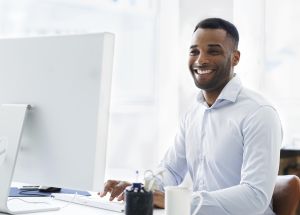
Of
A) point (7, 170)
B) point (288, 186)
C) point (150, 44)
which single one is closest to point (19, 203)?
point (7, 170)

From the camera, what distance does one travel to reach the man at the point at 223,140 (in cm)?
148

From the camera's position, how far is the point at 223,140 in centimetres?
169

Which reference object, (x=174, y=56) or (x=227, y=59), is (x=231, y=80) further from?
(x=174, y=56)

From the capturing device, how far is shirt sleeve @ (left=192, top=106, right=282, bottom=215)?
4.64ft

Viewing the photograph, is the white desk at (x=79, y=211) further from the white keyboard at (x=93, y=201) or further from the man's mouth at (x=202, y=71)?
the man's mouth at (x=202, y=71)

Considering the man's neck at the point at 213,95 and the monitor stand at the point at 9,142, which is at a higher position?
the man's neck at the point at 213,95

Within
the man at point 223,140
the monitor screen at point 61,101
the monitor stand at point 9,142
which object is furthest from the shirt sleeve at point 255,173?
the monitor stand at point 9,142

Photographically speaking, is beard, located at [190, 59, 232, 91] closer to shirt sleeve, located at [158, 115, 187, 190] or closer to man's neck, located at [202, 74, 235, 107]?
man's neck, located at [202, 74, 235, 107]

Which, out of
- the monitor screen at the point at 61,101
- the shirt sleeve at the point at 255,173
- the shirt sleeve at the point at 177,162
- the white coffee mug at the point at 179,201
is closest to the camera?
the white coffee mug at the point at 179,201

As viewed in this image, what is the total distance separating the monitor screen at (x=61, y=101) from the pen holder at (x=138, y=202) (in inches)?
6.4

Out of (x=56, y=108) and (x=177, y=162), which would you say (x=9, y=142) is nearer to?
(x=56, y=108)

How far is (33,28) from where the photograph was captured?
2941 mm

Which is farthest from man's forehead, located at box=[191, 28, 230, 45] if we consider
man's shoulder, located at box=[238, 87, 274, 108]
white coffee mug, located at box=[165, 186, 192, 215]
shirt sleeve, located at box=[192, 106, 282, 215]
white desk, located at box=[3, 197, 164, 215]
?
white coffee mug, located at box=[165, 186, 192, 215]

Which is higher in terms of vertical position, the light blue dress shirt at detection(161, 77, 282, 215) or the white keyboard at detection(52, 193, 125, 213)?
the light blue dress shirt at detection(161, 77, 282, 215)
